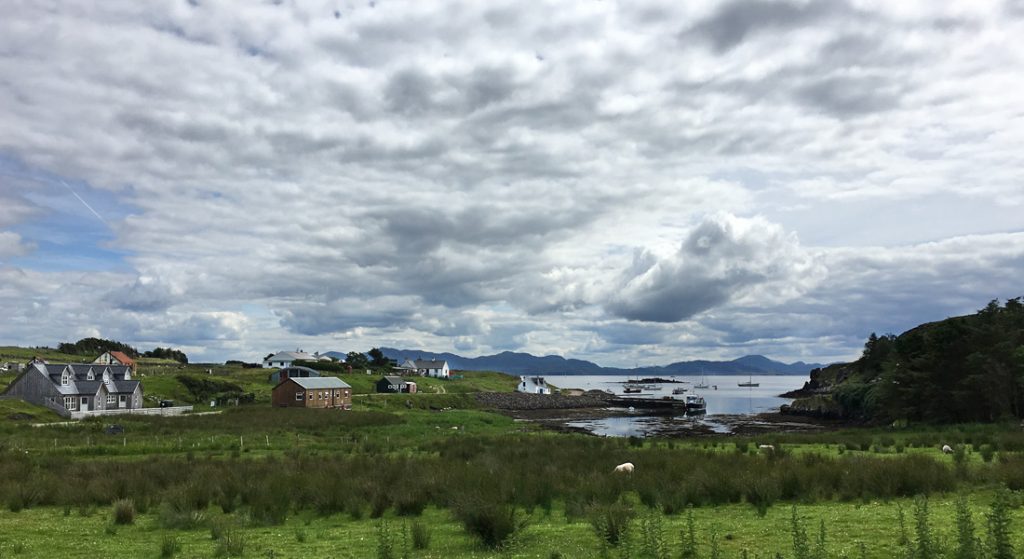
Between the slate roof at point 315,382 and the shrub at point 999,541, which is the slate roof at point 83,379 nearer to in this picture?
the slate roof at point 315,382

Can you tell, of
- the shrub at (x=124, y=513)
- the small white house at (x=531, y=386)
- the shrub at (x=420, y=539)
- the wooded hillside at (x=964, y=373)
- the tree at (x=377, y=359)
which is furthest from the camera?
the tree at (x=377, y=359)

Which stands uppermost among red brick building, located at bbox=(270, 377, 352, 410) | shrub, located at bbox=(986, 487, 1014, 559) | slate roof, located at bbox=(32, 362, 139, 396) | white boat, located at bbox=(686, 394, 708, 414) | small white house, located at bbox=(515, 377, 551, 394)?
slate roof, located at bbox=(32, 362, 139, 396)

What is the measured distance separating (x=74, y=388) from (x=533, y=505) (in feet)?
271

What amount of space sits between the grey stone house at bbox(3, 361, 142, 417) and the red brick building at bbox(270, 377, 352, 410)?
1773 centimetres

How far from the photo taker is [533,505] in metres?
19.9

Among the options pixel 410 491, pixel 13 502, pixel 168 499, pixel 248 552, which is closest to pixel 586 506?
pixel 410 491

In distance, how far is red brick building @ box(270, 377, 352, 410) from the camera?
88.5 m

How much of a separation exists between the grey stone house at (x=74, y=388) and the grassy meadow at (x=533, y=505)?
5108 cm

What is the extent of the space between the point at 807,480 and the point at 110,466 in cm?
2808

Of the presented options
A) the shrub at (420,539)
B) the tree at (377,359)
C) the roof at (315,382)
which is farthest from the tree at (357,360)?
the shrub at (420,539)

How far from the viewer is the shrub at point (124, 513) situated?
1881 cm

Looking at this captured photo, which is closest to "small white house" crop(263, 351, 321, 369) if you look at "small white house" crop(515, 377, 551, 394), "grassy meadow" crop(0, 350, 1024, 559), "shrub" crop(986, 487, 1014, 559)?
"small white house" crop(515, 377, 551, 394)

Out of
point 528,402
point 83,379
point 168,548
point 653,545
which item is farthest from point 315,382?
point 653,545

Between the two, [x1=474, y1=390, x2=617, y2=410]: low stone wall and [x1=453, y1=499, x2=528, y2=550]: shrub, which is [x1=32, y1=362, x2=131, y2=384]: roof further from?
[x1=453, y1=499, x2=528, y2=550]: shrub
